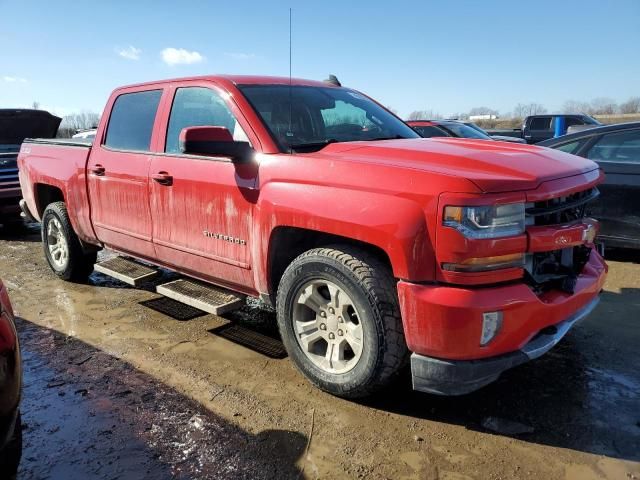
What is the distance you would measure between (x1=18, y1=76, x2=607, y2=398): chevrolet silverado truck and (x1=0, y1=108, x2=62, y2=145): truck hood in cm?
533

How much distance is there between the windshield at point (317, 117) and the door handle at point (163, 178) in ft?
2.92

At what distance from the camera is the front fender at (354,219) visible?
2.56 meters

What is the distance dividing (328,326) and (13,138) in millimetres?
8515

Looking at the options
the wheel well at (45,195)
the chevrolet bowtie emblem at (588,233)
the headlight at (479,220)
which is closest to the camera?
the headlight at (479,220)

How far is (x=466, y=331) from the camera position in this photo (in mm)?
2490

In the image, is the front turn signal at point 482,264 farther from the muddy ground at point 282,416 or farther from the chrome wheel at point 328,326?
the muddy ground at point 282,416

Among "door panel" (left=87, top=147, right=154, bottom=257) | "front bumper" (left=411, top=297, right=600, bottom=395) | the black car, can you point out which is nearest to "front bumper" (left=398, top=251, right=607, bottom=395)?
"front bumper" (left=411, top=297, right=600, bottom=395)

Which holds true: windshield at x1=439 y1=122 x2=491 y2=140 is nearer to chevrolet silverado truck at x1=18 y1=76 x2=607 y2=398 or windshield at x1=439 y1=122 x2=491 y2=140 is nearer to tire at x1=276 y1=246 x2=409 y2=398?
chevrolet silverado truck at x1=18 y1=76 x2=607 y2=398

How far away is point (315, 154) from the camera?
3189 millimetres

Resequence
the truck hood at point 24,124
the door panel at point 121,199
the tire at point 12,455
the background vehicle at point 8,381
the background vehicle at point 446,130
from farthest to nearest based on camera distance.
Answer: the background vehicle at point 446,130
the truck hood at point 24,124
the door panel at point 121,199
the tire at point 12,455
the background vehicle at point 8,381

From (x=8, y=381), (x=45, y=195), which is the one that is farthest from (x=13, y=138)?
(x=8, y=381)

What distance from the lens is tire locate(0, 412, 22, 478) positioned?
2348 millimetres

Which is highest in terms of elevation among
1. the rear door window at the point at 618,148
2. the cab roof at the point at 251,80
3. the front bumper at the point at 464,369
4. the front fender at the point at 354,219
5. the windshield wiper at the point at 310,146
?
the cab roof at the point at 251,80

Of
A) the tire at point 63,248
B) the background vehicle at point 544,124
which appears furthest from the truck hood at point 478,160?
the background vehicle at point 544,124
